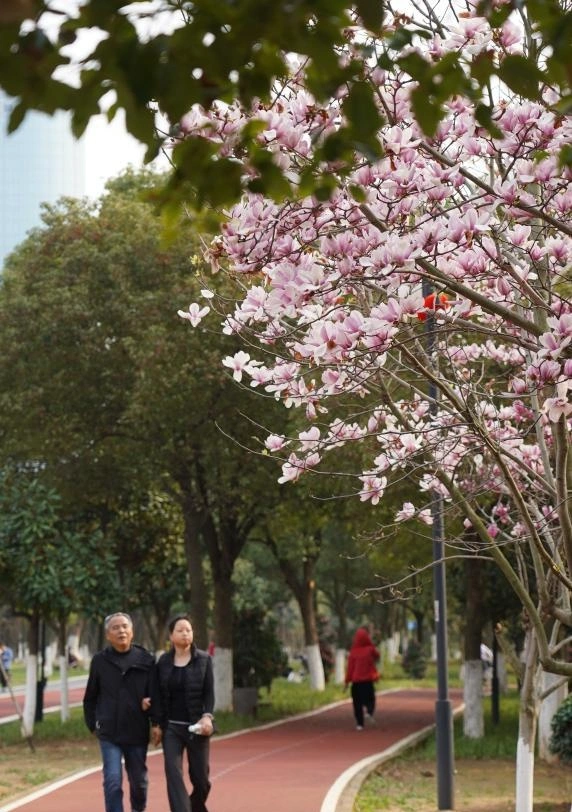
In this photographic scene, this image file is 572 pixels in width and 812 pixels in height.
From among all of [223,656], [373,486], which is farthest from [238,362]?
[223,656]

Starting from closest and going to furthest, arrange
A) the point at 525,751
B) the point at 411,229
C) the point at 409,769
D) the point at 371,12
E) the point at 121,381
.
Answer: the point at 371,12 → the point at 411,229 → the point at 525,751 → the point at 409,769 → the point at 121,381

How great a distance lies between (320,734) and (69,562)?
5015mm

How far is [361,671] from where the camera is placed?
2339 cm

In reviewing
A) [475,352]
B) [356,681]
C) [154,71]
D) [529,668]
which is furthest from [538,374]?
[356,681]

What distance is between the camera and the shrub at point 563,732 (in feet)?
51.0

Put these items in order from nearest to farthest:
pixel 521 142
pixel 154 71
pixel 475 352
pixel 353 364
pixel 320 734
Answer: pixel 154 71
pixel 521 142
pixel 353 364
pixel 475 352
pixel 320 734

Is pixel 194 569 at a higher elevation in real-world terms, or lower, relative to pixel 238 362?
lower

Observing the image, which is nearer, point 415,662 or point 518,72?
point 518,72

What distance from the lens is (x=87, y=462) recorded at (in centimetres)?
2578

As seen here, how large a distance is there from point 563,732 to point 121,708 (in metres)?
6.90

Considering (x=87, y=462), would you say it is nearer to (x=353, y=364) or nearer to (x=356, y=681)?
(x=356, y=681)

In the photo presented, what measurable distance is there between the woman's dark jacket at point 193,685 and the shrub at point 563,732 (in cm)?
638

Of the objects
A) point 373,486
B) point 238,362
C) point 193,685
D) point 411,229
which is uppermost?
point 411,229

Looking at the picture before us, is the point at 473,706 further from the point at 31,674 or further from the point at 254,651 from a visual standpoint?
the point at 31,674
